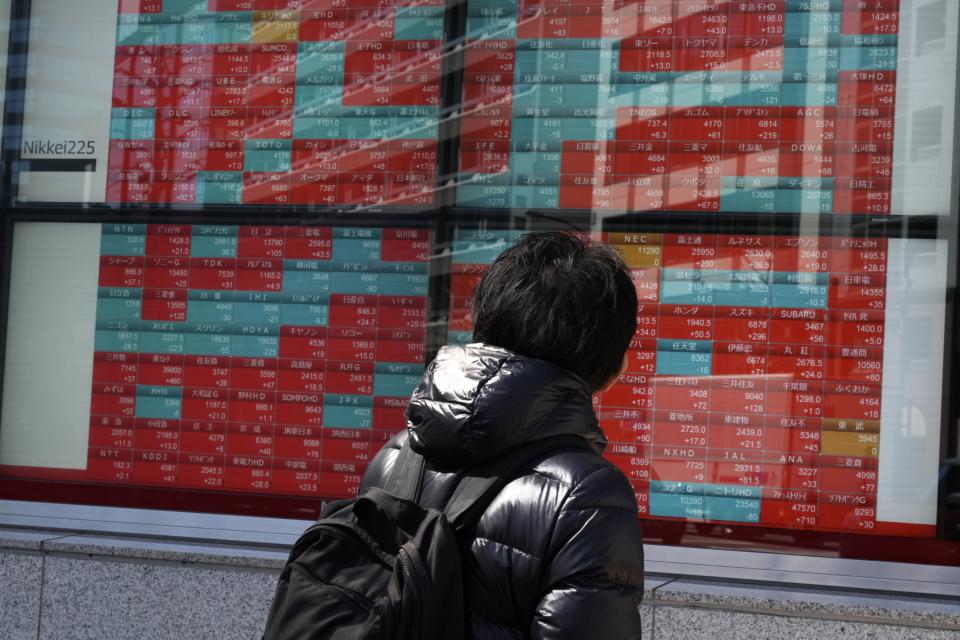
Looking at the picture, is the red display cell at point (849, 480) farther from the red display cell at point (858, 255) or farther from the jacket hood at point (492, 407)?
the jacket hood at point (492, 407)

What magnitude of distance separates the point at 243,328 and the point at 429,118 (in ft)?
3.95

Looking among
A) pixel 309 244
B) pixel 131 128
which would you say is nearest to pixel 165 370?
pixel 309 244

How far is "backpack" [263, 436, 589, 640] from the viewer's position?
169cm

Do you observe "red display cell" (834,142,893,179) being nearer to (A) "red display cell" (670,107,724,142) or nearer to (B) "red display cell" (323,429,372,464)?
(A) "red display cell" (670,107,724,142)

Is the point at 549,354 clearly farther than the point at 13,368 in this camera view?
No

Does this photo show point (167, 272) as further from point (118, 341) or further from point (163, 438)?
point (163, 438)

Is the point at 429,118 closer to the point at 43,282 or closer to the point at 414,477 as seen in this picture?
the point at 43,282

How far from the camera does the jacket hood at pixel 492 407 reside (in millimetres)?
1768

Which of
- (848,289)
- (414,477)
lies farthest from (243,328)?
(414,477)

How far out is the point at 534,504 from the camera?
1.72 meters

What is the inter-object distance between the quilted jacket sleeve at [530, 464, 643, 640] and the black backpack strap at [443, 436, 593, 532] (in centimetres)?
11

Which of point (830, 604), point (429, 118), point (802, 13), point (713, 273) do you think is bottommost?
point (830, 604)

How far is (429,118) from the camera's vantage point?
4.40 meters

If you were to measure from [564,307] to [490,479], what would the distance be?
0.34 metres
